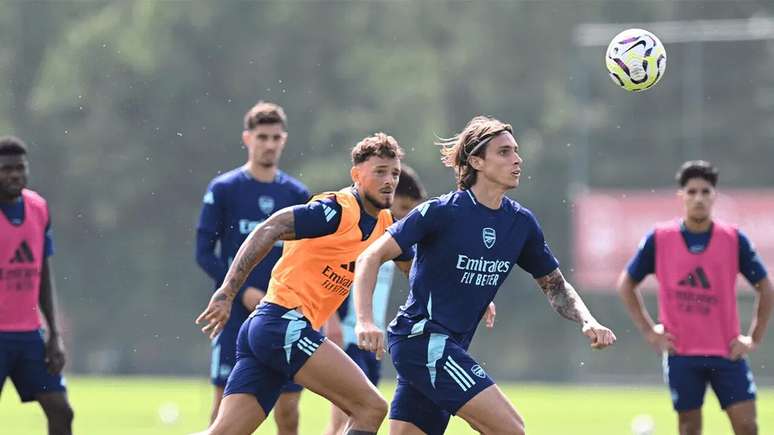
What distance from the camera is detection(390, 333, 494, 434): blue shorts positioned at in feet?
25.6

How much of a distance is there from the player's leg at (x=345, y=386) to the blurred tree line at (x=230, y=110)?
23.4 m

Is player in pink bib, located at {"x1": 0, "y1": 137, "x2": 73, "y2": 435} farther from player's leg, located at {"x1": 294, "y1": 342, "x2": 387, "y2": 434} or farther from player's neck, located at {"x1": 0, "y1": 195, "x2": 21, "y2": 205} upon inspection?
player's leg, located at {"x1": 294, "y1": 342, "x2": 387, "y2": 434}

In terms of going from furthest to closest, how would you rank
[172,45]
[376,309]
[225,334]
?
[172,45], [376,309], [225,334]

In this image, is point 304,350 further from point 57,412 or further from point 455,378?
point 57,412

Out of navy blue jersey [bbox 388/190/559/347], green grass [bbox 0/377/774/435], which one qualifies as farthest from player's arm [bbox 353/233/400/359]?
green grass [bbox 0/377/774/435]

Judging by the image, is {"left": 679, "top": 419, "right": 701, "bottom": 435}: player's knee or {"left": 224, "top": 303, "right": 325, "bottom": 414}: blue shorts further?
{"left": 679, "top": 419, "right": 701, "bottom": 435}: player's knee

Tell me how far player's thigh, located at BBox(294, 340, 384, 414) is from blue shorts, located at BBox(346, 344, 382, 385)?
231 cm

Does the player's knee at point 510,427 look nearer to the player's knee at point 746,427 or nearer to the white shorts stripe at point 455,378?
the white shorts stripe at point 455,378

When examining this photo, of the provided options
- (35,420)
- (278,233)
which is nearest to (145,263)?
(35,420)

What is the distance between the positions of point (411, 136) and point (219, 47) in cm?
519

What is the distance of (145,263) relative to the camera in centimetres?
3569

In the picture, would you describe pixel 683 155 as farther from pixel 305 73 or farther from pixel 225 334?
pixel 225 334

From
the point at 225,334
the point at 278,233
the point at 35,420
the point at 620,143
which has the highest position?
the point at 620,143

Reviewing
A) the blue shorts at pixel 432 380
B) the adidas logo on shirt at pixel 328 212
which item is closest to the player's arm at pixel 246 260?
the adidas logo on shirt at pixel 328 212
